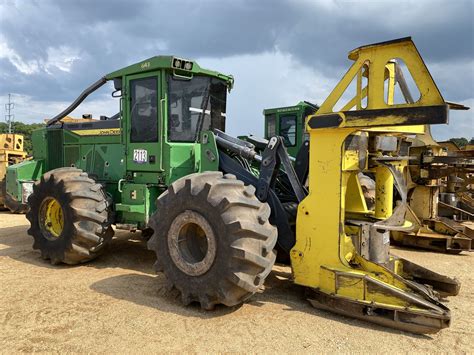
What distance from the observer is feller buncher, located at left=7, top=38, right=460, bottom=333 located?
13.5 ft

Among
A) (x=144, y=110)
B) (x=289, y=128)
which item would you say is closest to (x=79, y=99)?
(x=144, y=110)

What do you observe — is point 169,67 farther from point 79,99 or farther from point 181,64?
point 79,99

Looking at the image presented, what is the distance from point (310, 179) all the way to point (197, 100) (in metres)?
2.60

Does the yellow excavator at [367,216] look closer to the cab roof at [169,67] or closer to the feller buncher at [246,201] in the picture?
the feller buncher at [246,201]

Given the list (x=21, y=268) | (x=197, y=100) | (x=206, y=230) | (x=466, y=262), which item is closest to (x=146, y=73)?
(x=197, y=100)

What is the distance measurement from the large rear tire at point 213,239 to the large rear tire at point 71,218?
155cm

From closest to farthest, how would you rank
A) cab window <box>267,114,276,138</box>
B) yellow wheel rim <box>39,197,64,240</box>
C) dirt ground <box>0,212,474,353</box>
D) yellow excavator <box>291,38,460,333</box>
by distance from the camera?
1. dirt ground <box>0,212,474,353</box>
2. yellow excavator <box>291,38,460,333</box>
3. yellow wheel rim <box>39,197,64,240</box>
4. cab window <box>267,114,276,138</box>

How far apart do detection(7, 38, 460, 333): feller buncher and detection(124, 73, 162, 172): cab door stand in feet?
0.06

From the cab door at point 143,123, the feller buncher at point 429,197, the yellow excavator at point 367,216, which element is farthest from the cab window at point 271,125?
the yellow excavator at point 367,216

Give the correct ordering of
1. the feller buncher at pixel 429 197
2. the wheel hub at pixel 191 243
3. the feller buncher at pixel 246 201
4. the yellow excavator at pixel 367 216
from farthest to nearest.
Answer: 1. the feller buncher at pixel 429 197
2. the wheel hub at pixel 191 243
3. the feller buncher at pixel 246 201
4. the yellow excavator at pixel 367 216

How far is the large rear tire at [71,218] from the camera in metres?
6.01

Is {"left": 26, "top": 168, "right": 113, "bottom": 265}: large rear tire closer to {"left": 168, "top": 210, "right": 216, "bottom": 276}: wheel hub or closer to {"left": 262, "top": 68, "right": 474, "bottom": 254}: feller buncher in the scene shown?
{"left": 168, "top": 210, "right": 216, "bottom": 276}: wheel hub

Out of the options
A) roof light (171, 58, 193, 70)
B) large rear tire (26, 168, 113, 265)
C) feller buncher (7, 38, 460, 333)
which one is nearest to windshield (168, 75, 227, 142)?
feller buncher (7, 38, 460, 333)

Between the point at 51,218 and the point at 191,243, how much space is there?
120 inches
